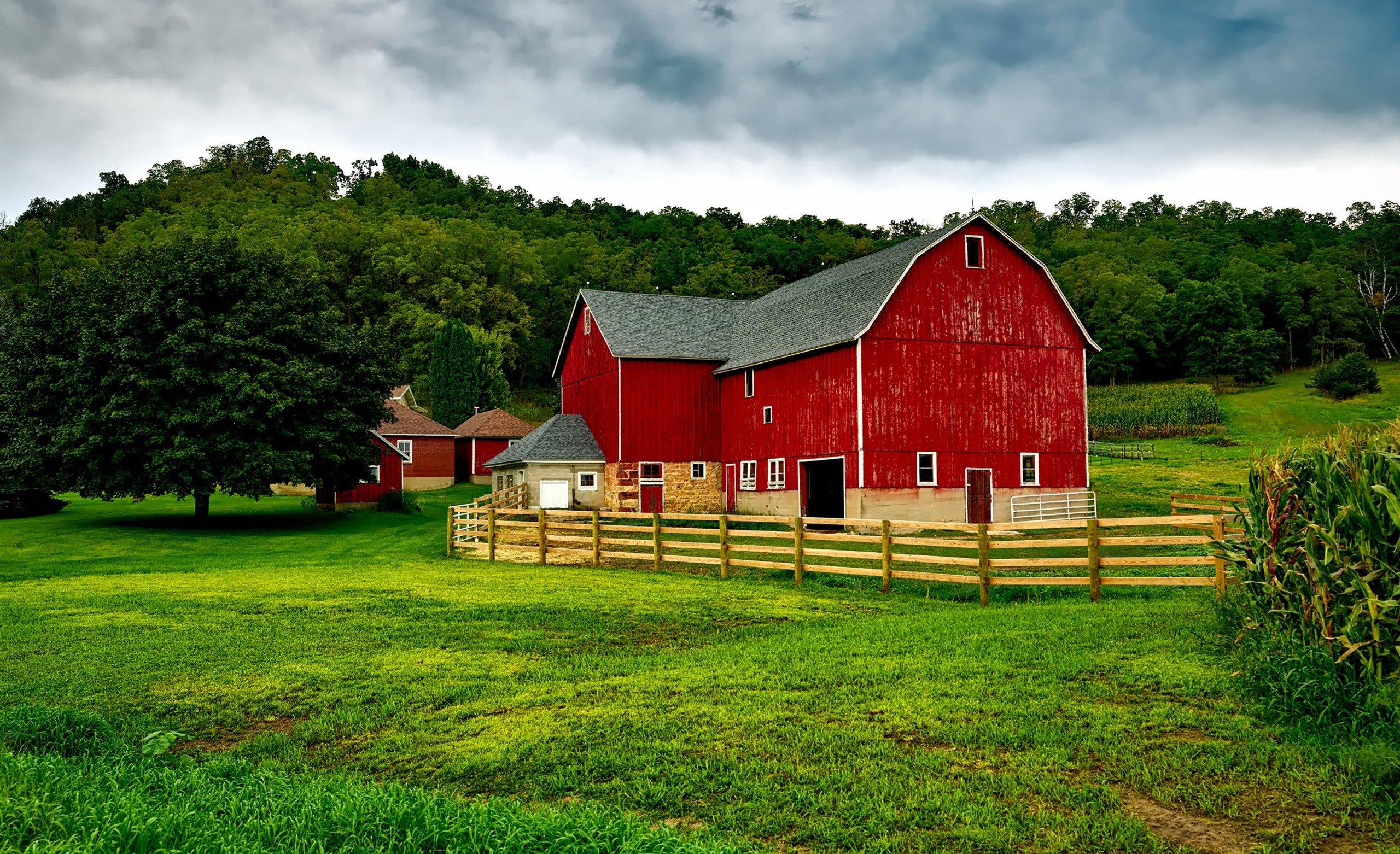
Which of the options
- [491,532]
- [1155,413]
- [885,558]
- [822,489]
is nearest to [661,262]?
[1155,413]

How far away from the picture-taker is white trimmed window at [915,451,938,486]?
102 ft

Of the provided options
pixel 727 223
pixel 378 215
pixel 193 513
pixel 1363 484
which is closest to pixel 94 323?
pixel 193 513

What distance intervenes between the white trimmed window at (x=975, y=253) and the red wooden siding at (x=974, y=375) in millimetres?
145

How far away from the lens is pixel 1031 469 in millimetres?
32438

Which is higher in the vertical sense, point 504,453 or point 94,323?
point 94,323

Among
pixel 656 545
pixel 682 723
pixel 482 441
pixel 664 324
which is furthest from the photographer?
pixel 482 441

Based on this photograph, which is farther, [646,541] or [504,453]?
[504,453]

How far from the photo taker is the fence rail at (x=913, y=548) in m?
13.9

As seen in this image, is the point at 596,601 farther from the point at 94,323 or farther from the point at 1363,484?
the point at 94,323

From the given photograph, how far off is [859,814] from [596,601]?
9.84 metres

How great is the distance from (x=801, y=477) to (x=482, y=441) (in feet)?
101

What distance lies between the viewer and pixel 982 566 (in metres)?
14.9

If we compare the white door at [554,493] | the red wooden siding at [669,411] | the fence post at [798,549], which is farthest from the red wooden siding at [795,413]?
the fence post at [798,549]

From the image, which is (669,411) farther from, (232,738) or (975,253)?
(232,738)
